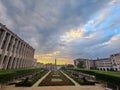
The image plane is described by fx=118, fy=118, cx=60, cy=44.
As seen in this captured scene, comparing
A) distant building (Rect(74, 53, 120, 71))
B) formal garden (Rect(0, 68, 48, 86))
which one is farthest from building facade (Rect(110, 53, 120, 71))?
formal garden (Rect(0, 68, 48, 86))

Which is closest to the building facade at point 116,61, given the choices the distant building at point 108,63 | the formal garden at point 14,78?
the distant building at point 108,63

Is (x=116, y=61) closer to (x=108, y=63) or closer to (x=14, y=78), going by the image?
(x=108, y=63)

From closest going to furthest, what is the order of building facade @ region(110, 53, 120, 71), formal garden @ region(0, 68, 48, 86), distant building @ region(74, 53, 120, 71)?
formal garden @ region(0, 68, 48, 86) → building facade @ region(110, 53, 120, 71) → distant building @ region(74, 53, 120, 71)

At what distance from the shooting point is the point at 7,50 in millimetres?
37562

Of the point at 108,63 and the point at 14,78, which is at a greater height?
the point at 108,63

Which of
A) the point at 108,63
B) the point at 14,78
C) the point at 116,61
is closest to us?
the point at 14,78

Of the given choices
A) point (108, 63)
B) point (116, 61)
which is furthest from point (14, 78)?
point (108, 63)

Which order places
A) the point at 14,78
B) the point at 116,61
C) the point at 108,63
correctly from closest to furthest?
the point at 14,78 < the point at 116,61 < the point at 108,63

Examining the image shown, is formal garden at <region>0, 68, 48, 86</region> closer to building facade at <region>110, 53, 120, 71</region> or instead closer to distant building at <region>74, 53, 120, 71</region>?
distant building at <region>74, 53, 120, 71</region>

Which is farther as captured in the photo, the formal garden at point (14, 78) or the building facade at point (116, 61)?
the building facade at point (116, 61)

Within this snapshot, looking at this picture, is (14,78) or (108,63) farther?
(108,63)

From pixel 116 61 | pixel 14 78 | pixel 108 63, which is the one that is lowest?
pixel 14 78

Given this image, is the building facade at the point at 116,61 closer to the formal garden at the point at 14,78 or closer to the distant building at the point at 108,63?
the distant building at the point at 108,63

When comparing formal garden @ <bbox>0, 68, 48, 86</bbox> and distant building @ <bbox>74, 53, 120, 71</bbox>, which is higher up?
distant building @ <bbox>74, 53, 120, 71</bbox>
